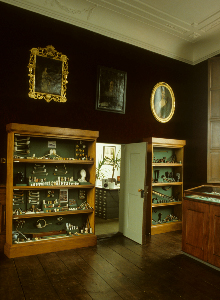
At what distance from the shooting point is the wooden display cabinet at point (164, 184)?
5.77 metres

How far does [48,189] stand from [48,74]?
2.29 meters

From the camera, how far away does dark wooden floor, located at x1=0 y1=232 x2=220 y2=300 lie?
122 inches

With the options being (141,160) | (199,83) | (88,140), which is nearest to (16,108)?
(88,140)

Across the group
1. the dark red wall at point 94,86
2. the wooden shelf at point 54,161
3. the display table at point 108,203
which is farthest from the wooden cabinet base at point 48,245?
the display table at point 108,203

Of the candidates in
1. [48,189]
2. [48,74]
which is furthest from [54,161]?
[48,74]

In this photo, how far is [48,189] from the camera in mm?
4797

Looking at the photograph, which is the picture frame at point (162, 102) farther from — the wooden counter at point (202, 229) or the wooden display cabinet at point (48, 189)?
the wooden counter at point (202, 229)

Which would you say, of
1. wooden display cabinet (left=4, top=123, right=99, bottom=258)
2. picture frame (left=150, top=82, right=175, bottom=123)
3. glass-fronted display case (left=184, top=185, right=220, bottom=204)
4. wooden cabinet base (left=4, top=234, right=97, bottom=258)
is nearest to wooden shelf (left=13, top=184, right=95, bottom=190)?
wooden display cabinet (left=4, top=123, right=99, bottom=258)

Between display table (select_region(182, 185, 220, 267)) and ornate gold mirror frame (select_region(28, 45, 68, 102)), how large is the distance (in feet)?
10.4

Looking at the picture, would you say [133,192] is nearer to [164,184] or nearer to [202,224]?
[164,184]

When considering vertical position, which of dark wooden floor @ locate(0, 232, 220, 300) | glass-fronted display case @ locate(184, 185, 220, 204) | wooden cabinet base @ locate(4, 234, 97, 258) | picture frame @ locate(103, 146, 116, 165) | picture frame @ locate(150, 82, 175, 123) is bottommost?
dark wooden floor @ locate(0, 232, 220, 300)

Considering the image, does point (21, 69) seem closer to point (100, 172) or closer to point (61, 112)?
point (61, 112)

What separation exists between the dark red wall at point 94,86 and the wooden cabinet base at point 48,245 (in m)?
1.80

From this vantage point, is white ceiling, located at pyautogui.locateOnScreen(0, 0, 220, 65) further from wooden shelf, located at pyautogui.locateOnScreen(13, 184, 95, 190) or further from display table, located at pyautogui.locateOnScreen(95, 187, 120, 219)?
display table, located at pyautogui.locateOnScreen(95, 187, 120, 219)
